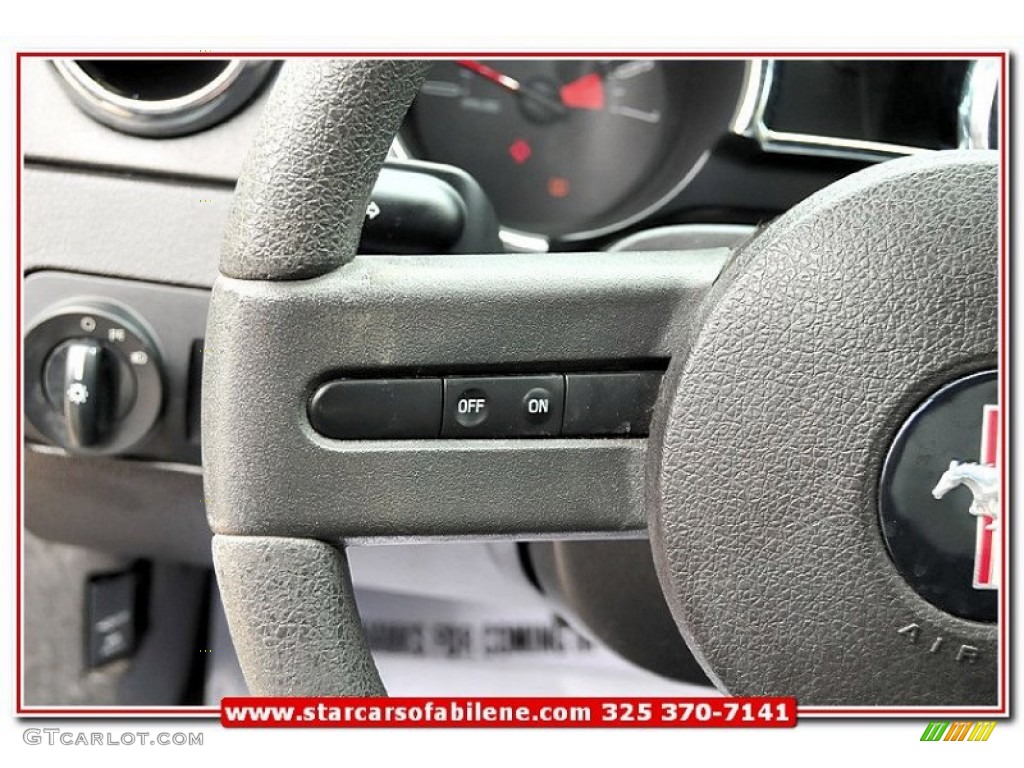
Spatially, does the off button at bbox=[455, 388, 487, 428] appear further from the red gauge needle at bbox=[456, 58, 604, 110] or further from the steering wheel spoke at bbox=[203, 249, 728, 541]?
the red gauge needle at bbox=[456, 58, 604, 110]

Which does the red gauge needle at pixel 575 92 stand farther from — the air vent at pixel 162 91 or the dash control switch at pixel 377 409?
the dash control switch at pixel 377 409

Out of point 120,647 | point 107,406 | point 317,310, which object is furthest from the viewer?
point 120,647

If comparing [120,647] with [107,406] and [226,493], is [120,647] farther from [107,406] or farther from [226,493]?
[226,493]

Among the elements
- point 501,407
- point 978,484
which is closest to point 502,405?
point 501,407

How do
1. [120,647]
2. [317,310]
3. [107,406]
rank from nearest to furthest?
[317,310], [107,406], [120,647]

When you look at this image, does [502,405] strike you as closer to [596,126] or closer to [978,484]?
[978,484]

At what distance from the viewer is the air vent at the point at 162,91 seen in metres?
0.66

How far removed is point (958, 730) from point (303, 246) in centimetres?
38

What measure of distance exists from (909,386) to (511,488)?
18 cm

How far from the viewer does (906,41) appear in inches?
20.7

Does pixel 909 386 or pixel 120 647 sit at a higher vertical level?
pixel 909 386

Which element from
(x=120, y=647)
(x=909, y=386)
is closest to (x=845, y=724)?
(x=909, y=386)

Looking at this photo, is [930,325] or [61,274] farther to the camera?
[61,274]

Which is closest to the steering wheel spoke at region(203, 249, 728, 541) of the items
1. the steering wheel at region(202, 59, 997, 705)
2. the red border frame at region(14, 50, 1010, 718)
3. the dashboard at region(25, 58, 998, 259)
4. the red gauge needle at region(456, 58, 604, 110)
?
the steering wheel at region(202, 59, 997, 705)
